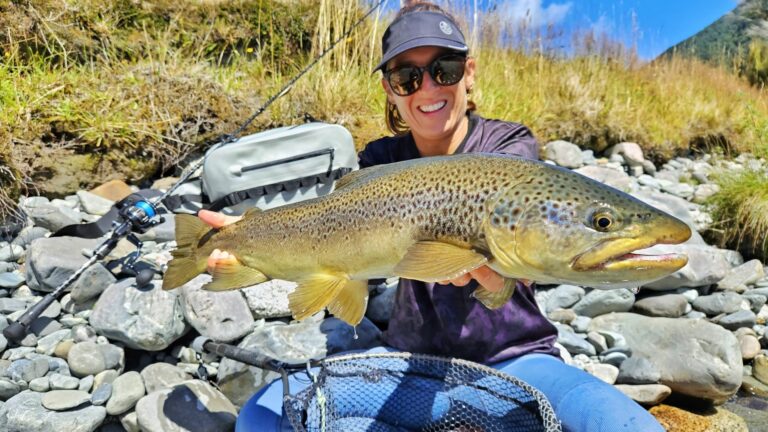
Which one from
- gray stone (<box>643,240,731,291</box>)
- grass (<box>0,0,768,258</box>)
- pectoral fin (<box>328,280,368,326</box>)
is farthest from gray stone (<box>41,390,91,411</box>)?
gray stone (<box>643,240,731,291</box>)

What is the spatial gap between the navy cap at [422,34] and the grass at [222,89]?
3.67 m

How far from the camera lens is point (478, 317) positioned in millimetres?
3184

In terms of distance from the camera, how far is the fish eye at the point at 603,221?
1906 mm

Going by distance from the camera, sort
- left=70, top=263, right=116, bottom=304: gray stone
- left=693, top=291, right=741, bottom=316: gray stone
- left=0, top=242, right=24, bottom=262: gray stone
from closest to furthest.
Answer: left=70, top=263, right=116, bottom=304: gray stone
left=0, top=242, right=24, bottom=262: gray stone
left=693, top=291, right=741, bottom=316: gray stone

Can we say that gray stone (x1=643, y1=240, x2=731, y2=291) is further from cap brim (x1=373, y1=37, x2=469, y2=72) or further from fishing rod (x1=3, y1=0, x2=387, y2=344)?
fishing rod (x1=3, y1=0, x2=387, y2=344)

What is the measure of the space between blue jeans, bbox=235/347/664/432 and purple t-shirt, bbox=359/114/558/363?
117 millimetres

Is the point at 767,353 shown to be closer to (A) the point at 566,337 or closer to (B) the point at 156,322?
(A) the point at 566,337

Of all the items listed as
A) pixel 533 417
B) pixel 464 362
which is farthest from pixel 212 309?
pixel 533 417

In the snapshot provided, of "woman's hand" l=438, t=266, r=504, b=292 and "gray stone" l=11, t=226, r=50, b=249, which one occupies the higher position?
"woman's hand" l=438, t=266, r=504, b=292

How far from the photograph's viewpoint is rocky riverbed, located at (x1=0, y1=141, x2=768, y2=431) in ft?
→ 12.0

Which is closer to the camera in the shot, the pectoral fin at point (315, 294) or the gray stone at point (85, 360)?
the pectoral fin at point (315, 294)

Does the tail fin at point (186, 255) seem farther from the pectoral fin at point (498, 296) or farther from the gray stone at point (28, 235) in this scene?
the gray stone at point (28, 235)

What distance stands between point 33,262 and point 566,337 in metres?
4.32

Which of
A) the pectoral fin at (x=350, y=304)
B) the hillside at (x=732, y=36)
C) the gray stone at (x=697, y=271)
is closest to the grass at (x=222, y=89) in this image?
the gray stone at (x=697, y=271)
